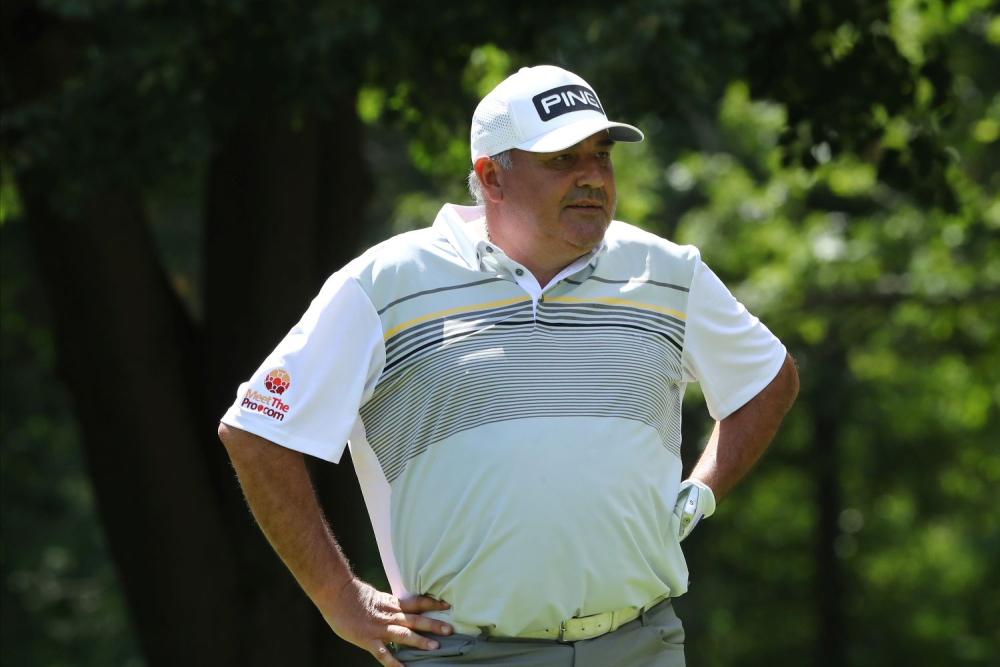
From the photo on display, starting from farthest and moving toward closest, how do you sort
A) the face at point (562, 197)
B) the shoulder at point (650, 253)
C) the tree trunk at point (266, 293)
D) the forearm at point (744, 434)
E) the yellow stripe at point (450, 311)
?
the tree trunk at point (266, 293), the forearm at point (744, 434), the shoulder at point (650, 253), the face at point (562, 197), the yellow stripe at point (450, 311)

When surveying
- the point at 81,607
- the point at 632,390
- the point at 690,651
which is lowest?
the point at 690,651

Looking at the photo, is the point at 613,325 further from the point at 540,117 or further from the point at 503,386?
the point at 540,117

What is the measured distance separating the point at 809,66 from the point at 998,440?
1050 cm

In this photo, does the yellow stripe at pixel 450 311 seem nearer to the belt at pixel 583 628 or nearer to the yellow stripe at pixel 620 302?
the yellow stripe at pixel 620 302

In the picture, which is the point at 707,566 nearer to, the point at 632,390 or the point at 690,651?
the point at 690,651

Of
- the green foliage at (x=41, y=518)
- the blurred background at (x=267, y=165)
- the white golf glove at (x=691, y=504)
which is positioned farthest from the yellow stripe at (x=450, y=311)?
the green foliage at (x=41, y=518)

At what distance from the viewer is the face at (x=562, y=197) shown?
10.3 feet

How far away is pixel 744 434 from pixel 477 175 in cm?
94

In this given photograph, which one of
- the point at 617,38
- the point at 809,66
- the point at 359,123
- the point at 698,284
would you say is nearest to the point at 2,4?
the point at 359,123

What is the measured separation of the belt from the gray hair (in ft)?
3.35

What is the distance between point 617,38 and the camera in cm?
530

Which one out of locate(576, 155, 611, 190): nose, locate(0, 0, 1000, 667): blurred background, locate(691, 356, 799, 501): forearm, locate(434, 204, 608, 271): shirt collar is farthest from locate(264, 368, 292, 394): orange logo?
locate(0, 0, 1000, 667): blurred background

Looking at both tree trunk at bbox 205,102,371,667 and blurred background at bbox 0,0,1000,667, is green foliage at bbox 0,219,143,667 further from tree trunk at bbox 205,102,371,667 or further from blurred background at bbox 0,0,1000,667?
tree trunk at bbox 205,102,371,667

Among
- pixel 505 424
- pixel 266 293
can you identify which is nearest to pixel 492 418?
pixel 505 424
